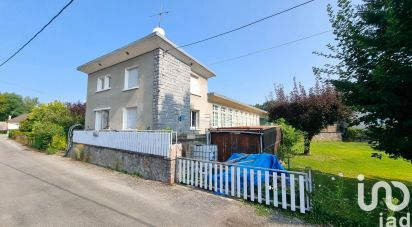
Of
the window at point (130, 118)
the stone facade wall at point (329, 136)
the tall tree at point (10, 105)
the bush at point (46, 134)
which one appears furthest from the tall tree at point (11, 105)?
the stone facade wall at point (329, 136)

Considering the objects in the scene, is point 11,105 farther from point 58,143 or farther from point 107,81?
point 107,81

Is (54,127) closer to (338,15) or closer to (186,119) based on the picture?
(186,119)

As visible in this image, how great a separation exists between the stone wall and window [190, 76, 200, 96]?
23.0 feet

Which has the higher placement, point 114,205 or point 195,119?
point 195,119

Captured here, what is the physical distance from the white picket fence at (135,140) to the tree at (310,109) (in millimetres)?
10916

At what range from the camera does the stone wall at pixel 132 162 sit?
25.6 feet

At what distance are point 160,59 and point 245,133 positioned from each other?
19.8 feet

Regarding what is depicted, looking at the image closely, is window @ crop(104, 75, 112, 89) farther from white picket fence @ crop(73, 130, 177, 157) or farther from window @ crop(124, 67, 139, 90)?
white picket fence @ crop(73, 130, 177, 157)

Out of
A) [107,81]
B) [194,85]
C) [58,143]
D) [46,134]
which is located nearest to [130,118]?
[107,81]

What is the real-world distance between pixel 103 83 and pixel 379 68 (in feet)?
52.5

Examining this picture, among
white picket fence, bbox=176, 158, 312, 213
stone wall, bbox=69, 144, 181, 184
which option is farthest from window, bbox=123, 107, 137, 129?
white picket fence, bbox=176, 158, 312, 213

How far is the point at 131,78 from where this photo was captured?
44.2 ft

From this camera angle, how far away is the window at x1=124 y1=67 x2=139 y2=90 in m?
13.1

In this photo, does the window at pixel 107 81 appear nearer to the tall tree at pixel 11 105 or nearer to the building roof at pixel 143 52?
the building roof at pixel 143 52
